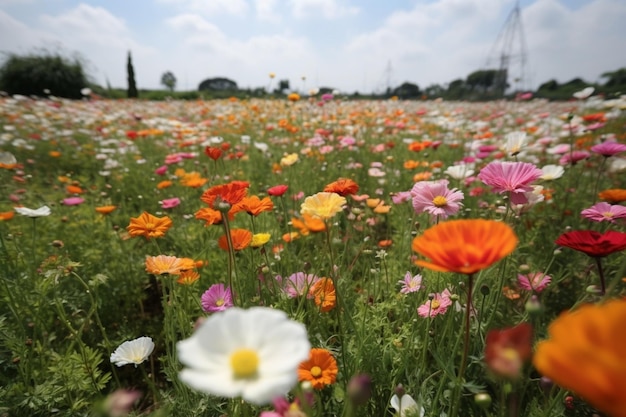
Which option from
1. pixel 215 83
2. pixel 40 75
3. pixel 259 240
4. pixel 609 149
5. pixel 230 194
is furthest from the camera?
pixel 215 83

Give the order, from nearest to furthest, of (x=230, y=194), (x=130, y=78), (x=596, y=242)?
(x=596, y=242)
(x=230, y=194)
(x=130, y=78)

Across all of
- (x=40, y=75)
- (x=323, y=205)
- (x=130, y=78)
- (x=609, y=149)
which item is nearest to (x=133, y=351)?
(x=323, y=205)

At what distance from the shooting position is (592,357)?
30cm

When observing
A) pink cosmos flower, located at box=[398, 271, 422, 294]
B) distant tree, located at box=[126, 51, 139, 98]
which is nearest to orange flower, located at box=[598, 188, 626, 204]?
pink cosmos flower, located at box=[398, 271, 422, 294]

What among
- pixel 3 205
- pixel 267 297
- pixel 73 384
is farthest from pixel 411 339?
pixel 3 205

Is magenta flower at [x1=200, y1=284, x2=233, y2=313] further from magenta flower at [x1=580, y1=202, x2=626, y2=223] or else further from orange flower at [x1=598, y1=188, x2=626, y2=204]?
orange flower at [x1=598, y1=188, x2=626, y2=204]

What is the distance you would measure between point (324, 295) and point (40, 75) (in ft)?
46.2

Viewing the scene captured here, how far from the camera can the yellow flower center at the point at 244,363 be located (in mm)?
407

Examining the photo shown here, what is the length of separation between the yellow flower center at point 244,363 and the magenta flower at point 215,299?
2.11 ft

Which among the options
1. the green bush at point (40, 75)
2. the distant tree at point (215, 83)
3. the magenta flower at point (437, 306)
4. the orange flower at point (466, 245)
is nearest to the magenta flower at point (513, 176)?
the magenta flower at point (437, 306)

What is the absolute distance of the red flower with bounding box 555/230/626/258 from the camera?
0.70 meters

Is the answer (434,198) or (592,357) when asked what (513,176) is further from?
(592,357)

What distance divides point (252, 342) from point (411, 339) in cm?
58

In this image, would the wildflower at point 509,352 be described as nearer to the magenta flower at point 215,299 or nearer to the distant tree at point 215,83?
the magenta flower at point 215,299
